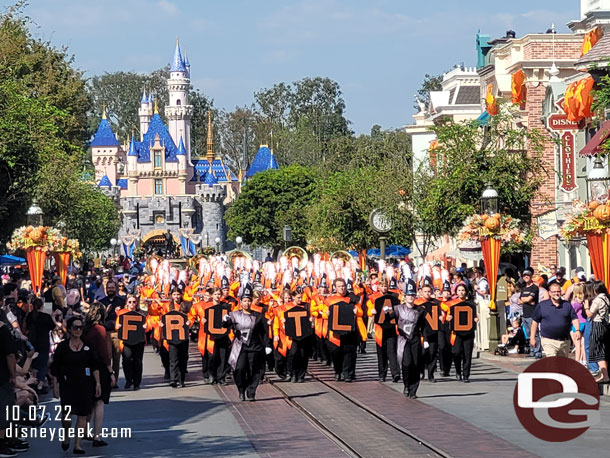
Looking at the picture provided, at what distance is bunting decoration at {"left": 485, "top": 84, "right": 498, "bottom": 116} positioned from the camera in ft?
142

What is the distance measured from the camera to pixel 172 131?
5817 inches

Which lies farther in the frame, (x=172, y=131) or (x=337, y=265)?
(x=172, y=131)

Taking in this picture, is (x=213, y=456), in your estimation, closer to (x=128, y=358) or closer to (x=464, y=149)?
(x=128, y=358)

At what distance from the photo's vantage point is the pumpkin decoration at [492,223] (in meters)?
26.8

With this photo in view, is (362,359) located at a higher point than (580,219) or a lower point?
lower

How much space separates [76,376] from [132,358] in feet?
Result: 23.6

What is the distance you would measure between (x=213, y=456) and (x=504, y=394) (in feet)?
20.9

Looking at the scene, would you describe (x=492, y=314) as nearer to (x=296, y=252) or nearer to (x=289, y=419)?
(x=289, y=419)

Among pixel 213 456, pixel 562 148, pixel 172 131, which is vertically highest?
pixel 172 131

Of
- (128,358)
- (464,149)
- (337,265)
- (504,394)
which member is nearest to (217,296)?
(128,358)

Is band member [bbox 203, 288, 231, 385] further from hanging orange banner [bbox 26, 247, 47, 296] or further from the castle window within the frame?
the castle window

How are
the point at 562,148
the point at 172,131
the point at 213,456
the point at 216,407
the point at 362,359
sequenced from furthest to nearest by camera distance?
the point at 172,131 < the point at 562,148 < the point at 362,359 < the point at 216,407 < the point at 213,456

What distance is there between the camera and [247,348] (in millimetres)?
19484

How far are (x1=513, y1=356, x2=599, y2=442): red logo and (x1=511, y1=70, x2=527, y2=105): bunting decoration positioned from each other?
87.9 ft
